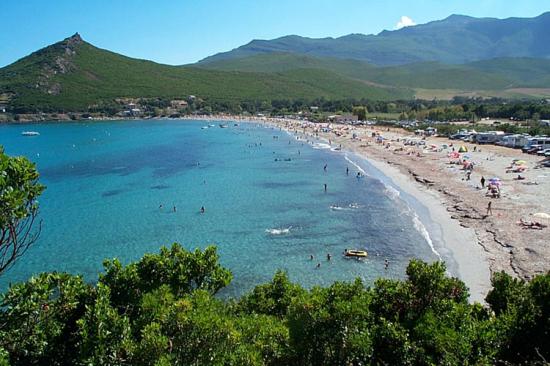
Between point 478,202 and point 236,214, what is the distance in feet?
83.7

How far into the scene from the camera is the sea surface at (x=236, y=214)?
115 feet

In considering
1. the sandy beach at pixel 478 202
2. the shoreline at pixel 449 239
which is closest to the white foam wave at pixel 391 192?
the shoreline at pixel 449 239

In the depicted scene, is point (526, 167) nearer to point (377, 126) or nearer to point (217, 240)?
point (217, 240)

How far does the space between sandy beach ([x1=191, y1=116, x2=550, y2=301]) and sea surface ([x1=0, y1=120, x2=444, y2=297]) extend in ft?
7.96

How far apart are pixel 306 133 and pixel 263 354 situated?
12159cm

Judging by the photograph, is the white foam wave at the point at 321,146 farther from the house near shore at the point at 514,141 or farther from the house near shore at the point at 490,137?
the house near shore at the point at 514,141

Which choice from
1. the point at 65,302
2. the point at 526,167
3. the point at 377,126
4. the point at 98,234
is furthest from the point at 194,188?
the point at 377,126

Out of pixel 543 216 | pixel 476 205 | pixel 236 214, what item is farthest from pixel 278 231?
pixel 543 216

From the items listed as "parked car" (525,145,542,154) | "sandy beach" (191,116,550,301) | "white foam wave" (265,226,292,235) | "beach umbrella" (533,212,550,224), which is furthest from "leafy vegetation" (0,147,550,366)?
"parked car" (525,145,542,154)

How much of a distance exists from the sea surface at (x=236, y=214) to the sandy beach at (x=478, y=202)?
2.43 metres

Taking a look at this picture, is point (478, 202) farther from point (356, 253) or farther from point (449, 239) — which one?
point (356, 253)

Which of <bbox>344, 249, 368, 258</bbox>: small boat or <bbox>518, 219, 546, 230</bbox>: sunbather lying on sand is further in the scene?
<bbox>518, 219, 546, 230</bbox>: sunbather lying on sand

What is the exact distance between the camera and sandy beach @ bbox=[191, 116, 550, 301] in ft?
105

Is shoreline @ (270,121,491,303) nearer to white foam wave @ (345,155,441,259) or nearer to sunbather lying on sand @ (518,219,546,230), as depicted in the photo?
white foam wave @ (345,155,441,259)
